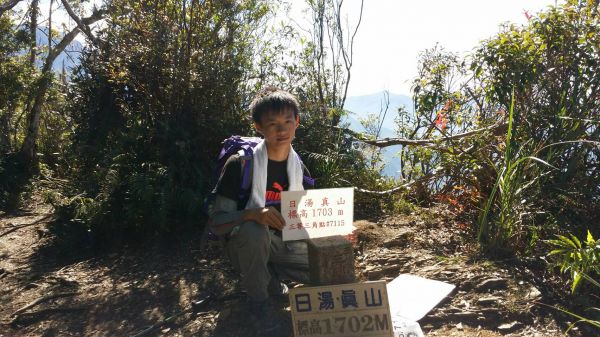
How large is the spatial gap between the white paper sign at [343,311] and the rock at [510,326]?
0.75 meters

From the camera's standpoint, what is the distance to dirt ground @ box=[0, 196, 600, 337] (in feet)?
9.71

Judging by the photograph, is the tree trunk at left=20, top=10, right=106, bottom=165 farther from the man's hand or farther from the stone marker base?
the stone marker base

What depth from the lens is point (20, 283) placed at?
4.28 metres

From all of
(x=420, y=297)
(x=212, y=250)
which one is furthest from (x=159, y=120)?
(x=420, y=297)

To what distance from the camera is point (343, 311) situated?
2.57 meters

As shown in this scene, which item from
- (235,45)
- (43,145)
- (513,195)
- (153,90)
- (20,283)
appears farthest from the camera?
(43,145)

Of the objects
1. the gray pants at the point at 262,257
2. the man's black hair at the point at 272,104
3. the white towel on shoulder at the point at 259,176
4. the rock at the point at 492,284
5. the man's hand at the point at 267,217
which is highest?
the man's black hair at the point at 272,104

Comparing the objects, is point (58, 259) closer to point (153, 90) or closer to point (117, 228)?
point (117, 228)

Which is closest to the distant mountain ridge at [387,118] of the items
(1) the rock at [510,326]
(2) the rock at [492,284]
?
(2) the rock at [492,284]

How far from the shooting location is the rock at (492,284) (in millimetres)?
3170

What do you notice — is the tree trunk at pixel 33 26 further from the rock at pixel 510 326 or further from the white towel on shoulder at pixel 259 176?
the rock at pixel 510 326

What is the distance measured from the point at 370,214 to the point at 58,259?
10.2 ft

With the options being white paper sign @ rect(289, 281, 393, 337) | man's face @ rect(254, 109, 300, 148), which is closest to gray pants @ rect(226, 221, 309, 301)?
white paper sign @ rect(289, 281, 393, 337)

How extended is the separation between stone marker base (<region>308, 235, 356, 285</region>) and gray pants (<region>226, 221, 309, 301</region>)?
295mm
